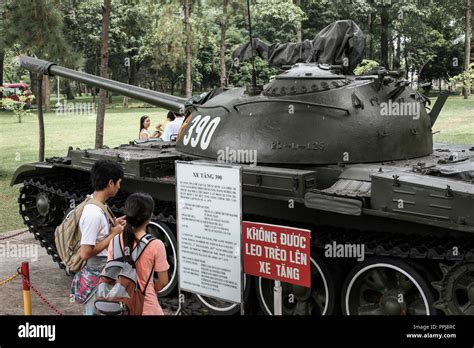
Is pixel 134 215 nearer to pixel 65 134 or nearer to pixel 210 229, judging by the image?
pixel 210 229

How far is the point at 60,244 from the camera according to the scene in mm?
5598

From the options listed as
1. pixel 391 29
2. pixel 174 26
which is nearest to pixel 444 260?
pixel 391 29

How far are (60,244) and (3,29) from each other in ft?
40.9

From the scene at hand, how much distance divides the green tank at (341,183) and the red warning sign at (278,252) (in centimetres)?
37

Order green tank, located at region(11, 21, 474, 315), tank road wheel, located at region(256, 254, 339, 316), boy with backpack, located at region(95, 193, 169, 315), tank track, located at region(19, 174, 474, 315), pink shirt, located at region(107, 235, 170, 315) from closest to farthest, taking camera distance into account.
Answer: boy with backpack, located at region(95, 193, 169, 315), pink shirt, located at region(107, 235, 170, 315), tank track, located at region(19, 174, 474, 315), green tank, located at region(11, 21, 474, 315), tank road wheel, located at region(256, 254, 339, 316)

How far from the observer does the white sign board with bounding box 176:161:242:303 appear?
243 inches

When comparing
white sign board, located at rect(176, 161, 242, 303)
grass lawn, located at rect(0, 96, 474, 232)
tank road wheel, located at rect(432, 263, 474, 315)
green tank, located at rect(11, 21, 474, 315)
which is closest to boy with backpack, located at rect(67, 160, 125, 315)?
white sign board, located at rect(176, 161, 242, 303)

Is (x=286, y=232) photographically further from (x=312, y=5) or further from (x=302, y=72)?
(x=312, y=5)

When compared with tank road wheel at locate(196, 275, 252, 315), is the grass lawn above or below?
above

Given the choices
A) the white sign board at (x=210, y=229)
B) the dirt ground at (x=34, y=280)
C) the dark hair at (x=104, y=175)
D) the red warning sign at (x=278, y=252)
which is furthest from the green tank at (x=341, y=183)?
the dark hair at (x=104, y=175)

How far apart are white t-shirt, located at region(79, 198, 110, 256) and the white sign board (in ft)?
4.22

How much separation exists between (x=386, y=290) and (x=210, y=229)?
1.88 metres

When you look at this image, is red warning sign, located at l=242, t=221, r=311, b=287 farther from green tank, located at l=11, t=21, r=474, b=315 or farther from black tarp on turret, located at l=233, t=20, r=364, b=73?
black tarp on turret, located at l=233, t=20, r=364, b=73

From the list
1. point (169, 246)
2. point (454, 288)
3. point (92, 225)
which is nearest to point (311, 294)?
point (454, 288)
